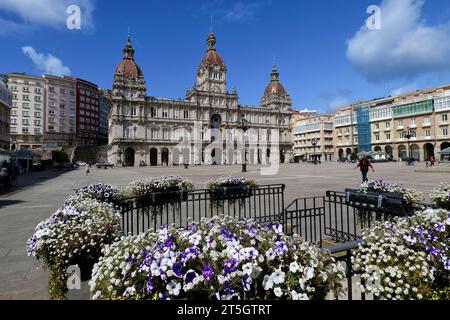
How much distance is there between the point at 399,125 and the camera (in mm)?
61375

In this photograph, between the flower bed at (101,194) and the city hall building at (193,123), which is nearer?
the flower bed at (101,194)

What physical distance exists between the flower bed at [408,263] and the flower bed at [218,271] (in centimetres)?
36

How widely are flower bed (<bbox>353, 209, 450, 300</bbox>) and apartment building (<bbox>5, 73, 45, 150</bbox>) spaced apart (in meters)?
92.7

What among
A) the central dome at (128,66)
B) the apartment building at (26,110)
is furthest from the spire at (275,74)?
the apartment building at (26,110)

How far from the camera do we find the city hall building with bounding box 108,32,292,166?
6162 centimetres

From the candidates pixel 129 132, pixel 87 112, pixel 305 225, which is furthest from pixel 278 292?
pixel 87 112

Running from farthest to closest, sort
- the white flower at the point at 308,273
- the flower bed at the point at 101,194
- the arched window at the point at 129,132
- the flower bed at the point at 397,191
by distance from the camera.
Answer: the arched window at the point at 129,132 < the flower bed at the point at 101,194 < the flower bed at the point at 397,191 < the white flower at the point at 308,273

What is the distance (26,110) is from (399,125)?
103 m

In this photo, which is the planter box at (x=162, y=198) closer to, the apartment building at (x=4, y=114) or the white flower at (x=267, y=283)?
the white flower at (x=267, y=283)

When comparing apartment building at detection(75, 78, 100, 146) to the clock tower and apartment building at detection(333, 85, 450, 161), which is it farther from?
apartment building at detection(333, 85, 450, 161)

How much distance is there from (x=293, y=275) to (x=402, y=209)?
400cm

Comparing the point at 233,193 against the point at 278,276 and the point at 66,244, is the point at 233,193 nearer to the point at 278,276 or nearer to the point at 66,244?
the point at 66,244

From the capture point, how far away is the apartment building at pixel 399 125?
54156mm
